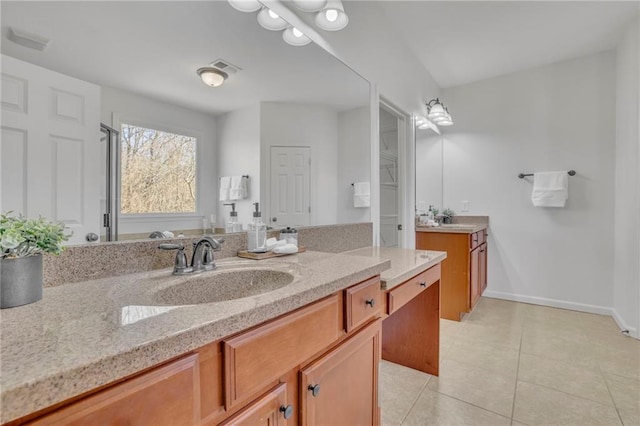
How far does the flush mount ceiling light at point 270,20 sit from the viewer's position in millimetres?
1285

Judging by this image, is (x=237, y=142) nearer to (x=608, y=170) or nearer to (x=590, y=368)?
(x=590, y=368)

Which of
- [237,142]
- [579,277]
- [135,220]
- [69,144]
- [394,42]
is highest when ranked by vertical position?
[394,42]

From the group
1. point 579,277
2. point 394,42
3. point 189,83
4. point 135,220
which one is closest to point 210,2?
point 189,83

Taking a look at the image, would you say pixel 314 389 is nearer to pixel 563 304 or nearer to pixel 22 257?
pixel 22 257

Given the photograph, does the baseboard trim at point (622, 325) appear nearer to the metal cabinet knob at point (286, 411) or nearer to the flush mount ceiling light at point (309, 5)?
the metal cabinet knob at point (286, 411)

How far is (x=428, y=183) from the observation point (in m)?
3.42

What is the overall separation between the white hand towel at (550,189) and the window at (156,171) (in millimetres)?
3290

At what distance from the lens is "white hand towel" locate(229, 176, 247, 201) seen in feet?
3.99

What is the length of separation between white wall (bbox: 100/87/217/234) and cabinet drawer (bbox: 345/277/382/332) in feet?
2.04

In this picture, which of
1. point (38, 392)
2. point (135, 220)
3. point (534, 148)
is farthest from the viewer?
point (534, 148)

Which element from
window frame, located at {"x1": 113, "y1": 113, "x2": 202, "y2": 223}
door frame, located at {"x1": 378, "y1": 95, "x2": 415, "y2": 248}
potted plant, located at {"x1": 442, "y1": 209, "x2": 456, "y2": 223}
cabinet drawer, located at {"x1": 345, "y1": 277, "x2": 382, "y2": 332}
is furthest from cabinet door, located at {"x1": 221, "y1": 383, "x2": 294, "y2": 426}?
potted plant, located at {"x1": 442, "y1": 209, "x2": 456, "y2": 223}

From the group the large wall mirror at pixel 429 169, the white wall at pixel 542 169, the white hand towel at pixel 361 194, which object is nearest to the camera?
the white hand towel at pixel 361 194

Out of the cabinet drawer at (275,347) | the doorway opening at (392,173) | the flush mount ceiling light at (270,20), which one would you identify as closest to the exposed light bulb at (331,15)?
the flush mount ceiling light at (270,20)

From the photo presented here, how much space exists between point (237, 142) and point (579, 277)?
11.4ft
